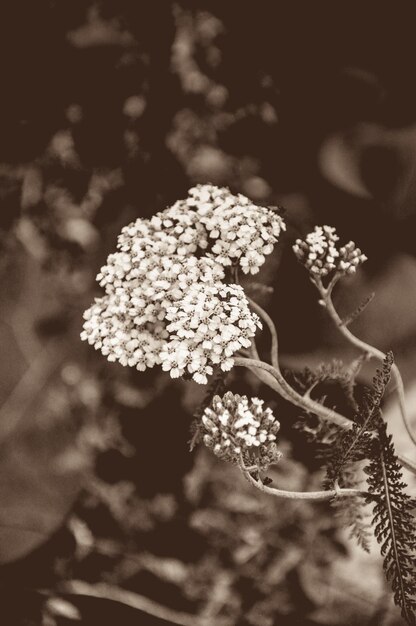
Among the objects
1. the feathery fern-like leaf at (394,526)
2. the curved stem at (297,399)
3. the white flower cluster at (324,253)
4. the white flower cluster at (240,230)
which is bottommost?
the feathery fern-like leaf at (394,526)

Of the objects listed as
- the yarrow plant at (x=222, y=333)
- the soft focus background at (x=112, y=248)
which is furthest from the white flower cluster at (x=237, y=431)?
the soft focus background at (x=112, y=248)

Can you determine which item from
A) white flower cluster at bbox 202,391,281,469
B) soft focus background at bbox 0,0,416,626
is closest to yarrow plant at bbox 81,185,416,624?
white flower cluster at bbox 202,391,281,469

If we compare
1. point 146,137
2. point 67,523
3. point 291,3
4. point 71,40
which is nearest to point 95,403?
point 67,523

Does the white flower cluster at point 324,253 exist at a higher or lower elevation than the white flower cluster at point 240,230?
higher

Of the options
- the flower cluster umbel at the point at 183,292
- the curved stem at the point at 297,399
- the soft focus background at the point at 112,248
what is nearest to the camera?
the flower cluster umbel at the point at 183,292

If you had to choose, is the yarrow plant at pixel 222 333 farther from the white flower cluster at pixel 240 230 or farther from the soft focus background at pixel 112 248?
the soft focus background at pixel 112 248

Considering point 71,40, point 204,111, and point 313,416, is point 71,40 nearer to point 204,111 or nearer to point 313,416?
point 204,111

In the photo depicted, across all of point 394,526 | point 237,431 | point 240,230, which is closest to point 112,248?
point 240,230
